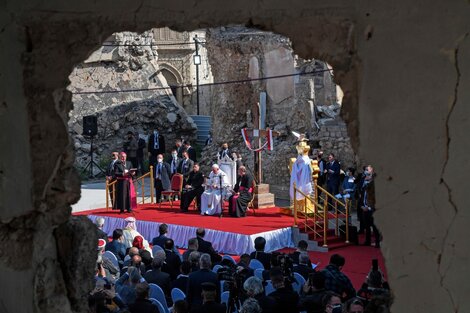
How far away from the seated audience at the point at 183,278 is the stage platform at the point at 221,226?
523 centimetres

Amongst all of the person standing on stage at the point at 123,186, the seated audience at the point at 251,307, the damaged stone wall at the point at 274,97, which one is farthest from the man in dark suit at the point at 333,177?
the seated audience at the point at 251,307

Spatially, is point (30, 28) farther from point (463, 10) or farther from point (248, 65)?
point (248, 65)

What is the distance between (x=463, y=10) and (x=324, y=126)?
1704 centimetres

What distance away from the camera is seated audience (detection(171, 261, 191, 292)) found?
30.4 feet

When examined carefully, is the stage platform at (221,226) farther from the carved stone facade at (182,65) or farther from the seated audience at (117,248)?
the carved stone facade at (182,65)

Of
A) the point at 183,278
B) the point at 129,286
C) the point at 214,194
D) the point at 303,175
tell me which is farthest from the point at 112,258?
the point at 303,175

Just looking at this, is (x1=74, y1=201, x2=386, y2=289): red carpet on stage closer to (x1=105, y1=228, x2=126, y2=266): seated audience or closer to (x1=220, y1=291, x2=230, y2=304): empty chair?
(x1=105, y1=228, x2=126, y2=266): seated audience

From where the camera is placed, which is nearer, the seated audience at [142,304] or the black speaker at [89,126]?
the seated audience at [142,304]

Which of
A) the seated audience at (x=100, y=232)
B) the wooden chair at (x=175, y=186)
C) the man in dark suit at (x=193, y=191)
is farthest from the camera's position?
the wooden chair at (x=175, y=186)

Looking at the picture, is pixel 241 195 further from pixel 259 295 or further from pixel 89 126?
pixel 89 126

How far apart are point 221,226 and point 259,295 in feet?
26.3

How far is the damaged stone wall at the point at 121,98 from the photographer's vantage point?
2792 centimetres

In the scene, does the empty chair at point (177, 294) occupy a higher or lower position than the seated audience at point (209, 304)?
lower

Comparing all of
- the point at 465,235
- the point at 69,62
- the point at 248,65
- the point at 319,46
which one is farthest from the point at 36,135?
the point at 248,65
